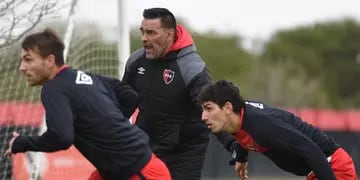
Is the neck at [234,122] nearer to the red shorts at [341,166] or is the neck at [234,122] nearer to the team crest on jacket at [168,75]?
the red shorts at [341,166]

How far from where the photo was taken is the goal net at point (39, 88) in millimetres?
9641

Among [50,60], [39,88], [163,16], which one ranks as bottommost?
[39,88]

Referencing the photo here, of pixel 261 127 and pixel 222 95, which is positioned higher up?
pixel 222 95

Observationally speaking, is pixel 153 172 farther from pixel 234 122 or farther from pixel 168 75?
pixel 168 75

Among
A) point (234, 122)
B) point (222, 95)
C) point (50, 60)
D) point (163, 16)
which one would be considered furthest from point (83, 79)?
point (163, 16)

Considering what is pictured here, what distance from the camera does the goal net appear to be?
9.64m

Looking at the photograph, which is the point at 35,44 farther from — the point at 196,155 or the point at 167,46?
the point at 196,155

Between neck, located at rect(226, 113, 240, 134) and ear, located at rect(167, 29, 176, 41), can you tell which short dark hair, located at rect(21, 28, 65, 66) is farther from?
ear, located at rect(167, 29, 176, 41)

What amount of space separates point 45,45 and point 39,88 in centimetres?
370

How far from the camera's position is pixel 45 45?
6.25m

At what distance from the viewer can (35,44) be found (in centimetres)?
626

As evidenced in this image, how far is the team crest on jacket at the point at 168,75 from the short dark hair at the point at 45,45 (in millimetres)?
1676

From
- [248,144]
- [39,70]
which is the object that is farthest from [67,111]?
[248,144]

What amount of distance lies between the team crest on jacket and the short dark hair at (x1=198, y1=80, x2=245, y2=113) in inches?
31.3
